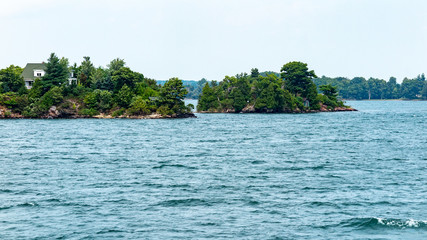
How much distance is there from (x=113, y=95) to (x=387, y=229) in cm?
12037

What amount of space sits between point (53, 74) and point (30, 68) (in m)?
18.2

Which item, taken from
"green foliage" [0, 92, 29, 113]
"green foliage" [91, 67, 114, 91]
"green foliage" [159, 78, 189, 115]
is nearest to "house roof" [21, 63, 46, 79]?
"green foliage" [0, 92, 29, 113]

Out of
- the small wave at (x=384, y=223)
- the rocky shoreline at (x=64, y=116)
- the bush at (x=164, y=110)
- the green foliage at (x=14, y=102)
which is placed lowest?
the small wave at (x=384, y=223)

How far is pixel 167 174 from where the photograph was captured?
48.0 metres

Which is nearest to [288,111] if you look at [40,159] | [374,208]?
[40,159]

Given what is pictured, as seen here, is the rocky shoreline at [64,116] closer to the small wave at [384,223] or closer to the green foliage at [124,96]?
the green foliage at [124,96]

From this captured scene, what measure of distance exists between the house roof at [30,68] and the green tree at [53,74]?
10123 mm

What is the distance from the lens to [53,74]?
5620 inches

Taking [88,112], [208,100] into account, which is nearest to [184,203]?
[88,112]

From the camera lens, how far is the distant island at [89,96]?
137m

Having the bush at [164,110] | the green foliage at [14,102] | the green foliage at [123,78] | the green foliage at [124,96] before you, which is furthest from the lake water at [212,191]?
the green foliage at [123,78]

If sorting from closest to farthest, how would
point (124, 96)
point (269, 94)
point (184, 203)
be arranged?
point (184, 203), point (124, 96), point (269, 94)

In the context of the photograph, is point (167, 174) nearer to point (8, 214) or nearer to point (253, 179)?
point (253, 179)

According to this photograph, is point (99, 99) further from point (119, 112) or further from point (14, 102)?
point (14, 102)
